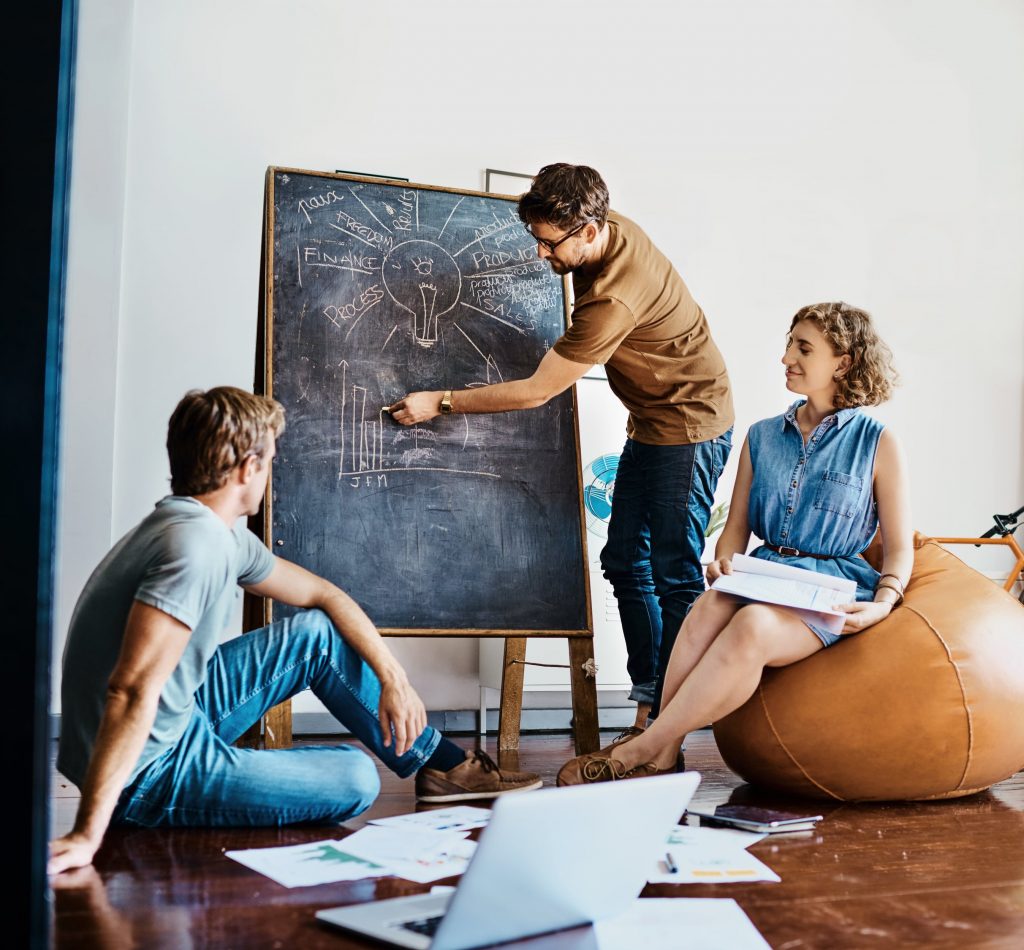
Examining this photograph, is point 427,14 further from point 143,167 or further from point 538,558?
point 538,558

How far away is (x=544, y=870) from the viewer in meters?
1.20

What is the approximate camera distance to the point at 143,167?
10.3 feet

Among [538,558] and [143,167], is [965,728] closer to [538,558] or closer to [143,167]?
[538,558]

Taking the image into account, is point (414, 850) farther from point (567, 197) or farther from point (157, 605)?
point (567, 197)

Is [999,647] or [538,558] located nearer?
[999,647]

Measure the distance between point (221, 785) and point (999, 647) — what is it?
5.51 ft

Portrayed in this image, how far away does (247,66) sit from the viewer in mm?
3264

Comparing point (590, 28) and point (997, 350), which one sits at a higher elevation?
point (590, 28)

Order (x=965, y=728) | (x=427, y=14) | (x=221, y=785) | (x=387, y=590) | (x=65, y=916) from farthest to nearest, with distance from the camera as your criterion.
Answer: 1. (x=427, y=14)
2. (x=387, y=590)
3. (x=965, y=728)
4. (x=221, y=785)
5. (x=65, y=916)

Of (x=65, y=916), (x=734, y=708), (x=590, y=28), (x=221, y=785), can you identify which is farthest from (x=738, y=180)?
(x=65, y=916)

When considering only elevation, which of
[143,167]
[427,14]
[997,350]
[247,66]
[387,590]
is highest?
[427,14]

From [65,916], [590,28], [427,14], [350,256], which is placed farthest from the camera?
[590,28]

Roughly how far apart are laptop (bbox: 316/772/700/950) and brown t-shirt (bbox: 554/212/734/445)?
150 centimetres

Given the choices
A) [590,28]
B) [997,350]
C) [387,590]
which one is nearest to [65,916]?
[387,590]
